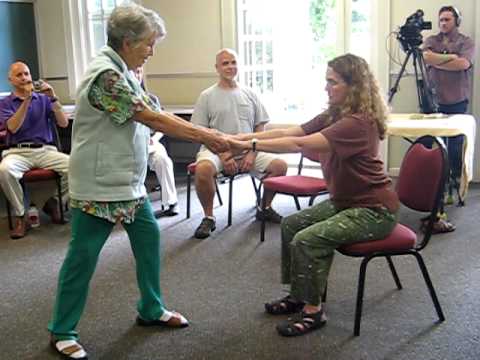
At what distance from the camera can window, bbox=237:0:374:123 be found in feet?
19.2

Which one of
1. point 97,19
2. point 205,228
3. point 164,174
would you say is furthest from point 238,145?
point 97,19

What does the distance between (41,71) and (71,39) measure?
0.58 m

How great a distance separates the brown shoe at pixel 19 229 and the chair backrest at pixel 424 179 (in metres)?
2.50

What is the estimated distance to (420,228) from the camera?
3.68 meters

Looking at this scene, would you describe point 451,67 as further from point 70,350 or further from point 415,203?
point 70,350

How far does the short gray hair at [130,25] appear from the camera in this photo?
204 centimetres

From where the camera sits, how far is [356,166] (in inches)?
90.1

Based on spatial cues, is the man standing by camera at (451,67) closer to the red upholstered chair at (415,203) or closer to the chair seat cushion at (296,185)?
the chair seat cushion at (296,185)

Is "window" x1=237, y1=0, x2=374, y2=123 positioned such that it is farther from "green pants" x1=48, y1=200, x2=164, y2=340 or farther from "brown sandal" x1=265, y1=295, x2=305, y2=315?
"green pants" x1=48, y1=200, x2=164, y2=340

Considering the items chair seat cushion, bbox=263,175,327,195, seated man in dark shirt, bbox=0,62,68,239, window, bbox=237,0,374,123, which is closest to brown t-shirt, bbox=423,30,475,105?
window, bbox=237,0,374,123

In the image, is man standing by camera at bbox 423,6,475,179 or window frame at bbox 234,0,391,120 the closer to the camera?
man standing by camera at bbox 423,6,475,179

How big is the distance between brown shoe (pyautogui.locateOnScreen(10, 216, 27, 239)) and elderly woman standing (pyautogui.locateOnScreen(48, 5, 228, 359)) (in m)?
1.80

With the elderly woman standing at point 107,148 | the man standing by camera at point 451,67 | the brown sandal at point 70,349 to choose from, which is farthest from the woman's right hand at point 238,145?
the man standing by camera at point 451,67

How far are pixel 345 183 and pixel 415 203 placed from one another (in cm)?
38
